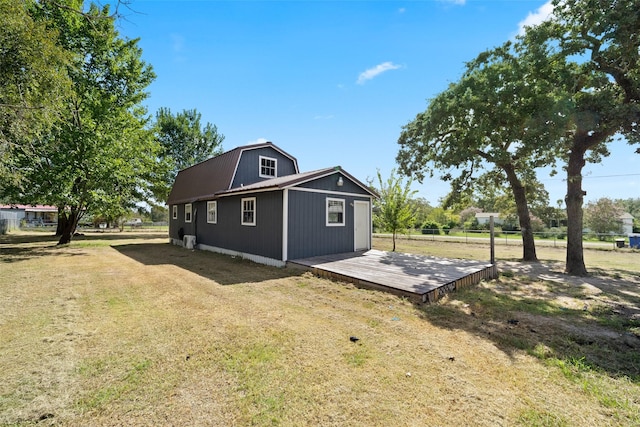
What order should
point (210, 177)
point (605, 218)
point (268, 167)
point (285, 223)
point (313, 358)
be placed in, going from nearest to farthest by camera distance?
point (313, 358), point (285, 223), point (268, 167), point (210, 177), point (605, 218)

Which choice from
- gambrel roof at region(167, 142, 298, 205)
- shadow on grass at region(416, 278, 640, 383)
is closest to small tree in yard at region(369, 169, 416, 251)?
gambrel roof at region(167, 142, 298, 205)

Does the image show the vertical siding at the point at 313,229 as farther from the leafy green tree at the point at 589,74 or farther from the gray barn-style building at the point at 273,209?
the leafy green tree at the point at 589,74

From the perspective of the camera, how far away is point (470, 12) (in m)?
7.61

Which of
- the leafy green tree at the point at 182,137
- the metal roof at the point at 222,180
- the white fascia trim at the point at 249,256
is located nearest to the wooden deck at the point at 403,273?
the white fascia trim at the point at 249,256

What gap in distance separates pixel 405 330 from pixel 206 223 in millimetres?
11130

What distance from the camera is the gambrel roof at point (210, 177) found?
11.7m

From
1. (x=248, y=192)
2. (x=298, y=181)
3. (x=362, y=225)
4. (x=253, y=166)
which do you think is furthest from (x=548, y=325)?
(x=253, y=166)

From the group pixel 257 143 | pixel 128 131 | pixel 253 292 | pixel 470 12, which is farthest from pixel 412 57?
pixel 128 131

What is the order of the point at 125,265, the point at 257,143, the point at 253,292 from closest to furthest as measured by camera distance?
the point at 253,292 → the point at 125,265 → the point at 257,143

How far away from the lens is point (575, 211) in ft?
28.2

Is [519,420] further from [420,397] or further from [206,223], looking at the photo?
[206,223]

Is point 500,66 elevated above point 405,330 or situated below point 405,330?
above

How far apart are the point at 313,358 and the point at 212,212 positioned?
34.8 feet

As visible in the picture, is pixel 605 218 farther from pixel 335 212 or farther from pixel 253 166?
pixel 253 166
